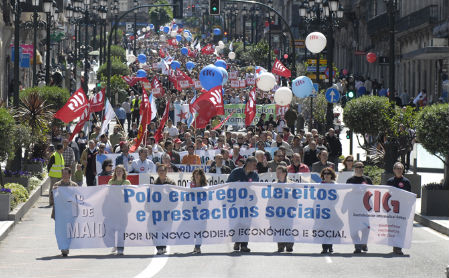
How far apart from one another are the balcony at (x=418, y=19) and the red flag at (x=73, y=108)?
103ft

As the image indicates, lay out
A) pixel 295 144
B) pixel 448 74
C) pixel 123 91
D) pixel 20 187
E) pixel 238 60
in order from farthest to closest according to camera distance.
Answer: pixel 238 60 < pixel 123 91 < pixel 448 74 < pixel 295 144 < pixel 20 187

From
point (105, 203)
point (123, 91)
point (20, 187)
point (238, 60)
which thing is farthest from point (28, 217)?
point (238, 60)

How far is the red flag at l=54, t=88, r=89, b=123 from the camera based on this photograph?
26688 millimetres

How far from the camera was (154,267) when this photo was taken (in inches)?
609

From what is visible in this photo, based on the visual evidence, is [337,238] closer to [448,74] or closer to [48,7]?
[48,7]

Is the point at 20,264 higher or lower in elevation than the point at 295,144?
lower

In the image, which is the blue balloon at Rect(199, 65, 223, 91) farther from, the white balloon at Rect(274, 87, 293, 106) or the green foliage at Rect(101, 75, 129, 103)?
the green foliage at Rect(101, 75, 129, 103)

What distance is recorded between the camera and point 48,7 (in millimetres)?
34281

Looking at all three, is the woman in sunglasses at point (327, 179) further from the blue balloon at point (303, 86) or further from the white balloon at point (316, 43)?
the white balloon at point (316, 43)

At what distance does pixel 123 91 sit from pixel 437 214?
→ 133 feet

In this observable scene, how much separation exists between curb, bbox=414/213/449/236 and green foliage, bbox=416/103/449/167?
1.37 meters

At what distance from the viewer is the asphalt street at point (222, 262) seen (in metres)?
14.9

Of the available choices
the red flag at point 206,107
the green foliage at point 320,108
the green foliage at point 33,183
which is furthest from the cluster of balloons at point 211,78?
the green foliage at point 33,183

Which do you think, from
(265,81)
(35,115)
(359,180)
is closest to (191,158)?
(359,180)
